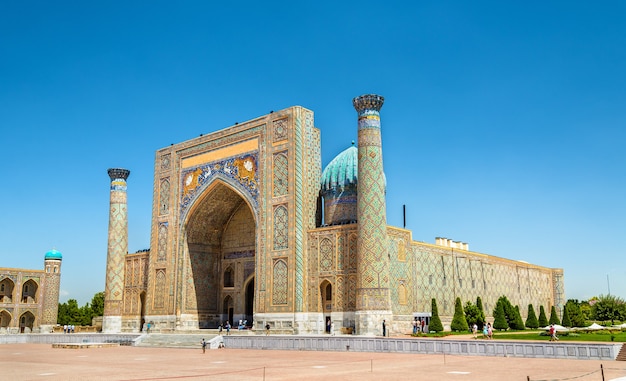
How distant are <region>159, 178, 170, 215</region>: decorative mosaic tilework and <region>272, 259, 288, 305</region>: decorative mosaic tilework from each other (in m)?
7.21

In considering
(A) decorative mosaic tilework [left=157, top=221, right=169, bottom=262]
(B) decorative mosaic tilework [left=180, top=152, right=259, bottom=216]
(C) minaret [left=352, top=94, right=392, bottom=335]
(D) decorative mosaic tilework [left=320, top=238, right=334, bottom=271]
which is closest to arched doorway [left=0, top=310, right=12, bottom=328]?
(A) decorative mosaic tilework [left=157, top=221, right=169, bottom=262]

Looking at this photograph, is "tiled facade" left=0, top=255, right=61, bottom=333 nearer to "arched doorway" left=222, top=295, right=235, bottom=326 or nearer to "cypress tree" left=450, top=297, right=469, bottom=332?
"arched doorway" left=222, top=295, right=235, bottom=326

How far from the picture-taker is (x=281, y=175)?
70.7 ft

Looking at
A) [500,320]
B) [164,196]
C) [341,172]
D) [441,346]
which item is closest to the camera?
[441,346]

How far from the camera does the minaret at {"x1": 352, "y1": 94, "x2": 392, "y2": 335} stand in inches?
717

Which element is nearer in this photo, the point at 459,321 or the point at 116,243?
the point at 459,321

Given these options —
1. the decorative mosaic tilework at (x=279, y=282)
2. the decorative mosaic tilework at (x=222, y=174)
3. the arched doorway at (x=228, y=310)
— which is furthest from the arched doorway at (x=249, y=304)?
the decorative mosaic tilework at (x=279, y=282)

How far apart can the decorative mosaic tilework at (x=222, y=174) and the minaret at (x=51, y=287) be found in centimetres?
1452

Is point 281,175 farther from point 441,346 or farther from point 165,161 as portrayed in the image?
point 441,346

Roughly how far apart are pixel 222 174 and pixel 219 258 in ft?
13.7

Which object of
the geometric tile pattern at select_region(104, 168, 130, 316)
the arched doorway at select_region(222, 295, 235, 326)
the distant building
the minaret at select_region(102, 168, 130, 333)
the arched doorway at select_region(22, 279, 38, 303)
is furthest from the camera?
the arched doorway at select_region(22, 279, 38, 303)

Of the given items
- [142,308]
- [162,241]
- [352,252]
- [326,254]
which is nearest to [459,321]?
[352,252]

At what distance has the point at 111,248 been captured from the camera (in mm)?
27406

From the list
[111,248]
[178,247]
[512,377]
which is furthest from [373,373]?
[111,248]
